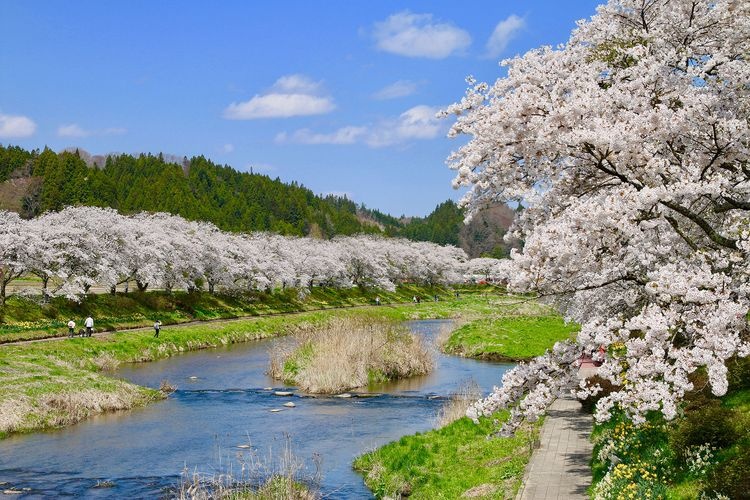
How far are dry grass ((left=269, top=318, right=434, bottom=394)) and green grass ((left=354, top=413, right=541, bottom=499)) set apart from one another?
13319 mm

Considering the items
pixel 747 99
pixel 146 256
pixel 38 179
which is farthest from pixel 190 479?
pixel 38 179

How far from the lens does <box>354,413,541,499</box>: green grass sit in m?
18.7

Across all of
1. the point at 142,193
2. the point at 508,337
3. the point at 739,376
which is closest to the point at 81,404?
the point at 739,376

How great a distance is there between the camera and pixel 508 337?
178 feet

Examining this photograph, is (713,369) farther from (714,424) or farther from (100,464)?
(100,464)

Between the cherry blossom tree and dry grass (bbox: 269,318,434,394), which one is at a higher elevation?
the cherry blossom tree

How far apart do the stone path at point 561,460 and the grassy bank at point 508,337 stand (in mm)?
20407

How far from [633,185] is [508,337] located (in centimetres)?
4292

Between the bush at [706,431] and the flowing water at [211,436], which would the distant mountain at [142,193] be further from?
the bush at [706,431]

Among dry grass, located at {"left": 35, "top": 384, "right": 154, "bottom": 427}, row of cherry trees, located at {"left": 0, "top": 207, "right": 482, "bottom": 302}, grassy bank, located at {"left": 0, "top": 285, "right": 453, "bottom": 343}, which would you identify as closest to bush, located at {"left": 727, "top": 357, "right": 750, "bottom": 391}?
dry grass, located at {"left": 35, "top": 384, "right": 154, "bottom": 427}

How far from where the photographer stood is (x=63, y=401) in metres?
31.4

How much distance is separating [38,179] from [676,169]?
131 m

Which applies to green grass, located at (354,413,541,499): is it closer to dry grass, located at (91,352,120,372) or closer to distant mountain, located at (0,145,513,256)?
dry grass, located at (91,352,120,372)

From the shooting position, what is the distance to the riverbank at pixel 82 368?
3027 cm
